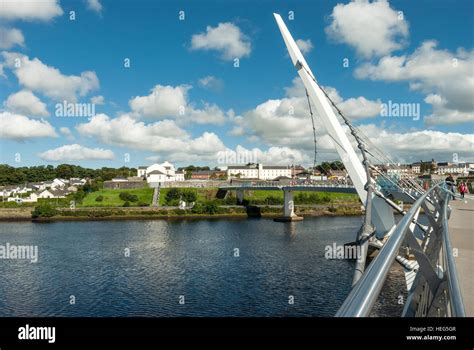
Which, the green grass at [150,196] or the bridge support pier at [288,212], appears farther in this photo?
the green grass at [150,196]

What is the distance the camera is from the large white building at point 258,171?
95.7 metres

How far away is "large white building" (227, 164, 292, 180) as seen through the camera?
95713 mm

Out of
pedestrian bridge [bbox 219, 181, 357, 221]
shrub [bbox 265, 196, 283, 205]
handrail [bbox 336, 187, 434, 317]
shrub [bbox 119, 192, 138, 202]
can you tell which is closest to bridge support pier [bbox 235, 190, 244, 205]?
pedestrian bridge [bbox 219, 181, 357, 221]

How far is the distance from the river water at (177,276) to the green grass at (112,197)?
20966 millimetres

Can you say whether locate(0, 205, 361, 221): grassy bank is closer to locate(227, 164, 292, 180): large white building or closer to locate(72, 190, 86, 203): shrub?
locate(72, 190, 86, 203): shrub

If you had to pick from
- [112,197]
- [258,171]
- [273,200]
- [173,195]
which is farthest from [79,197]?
[258,171]

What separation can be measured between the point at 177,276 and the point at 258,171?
80.7 m

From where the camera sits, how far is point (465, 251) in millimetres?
5801

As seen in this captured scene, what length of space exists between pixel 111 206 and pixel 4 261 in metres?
→ 29.1

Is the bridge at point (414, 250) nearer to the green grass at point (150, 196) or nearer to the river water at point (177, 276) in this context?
the river water at point (177, 276)

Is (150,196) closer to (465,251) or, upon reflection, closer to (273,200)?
(273,200)

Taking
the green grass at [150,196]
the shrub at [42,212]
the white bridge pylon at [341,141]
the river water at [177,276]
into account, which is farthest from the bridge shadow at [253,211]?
the white bridge pylon at [341,141]

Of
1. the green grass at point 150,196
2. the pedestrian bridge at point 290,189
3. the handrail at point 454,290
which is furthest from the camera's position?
the green grass at point 150,196
